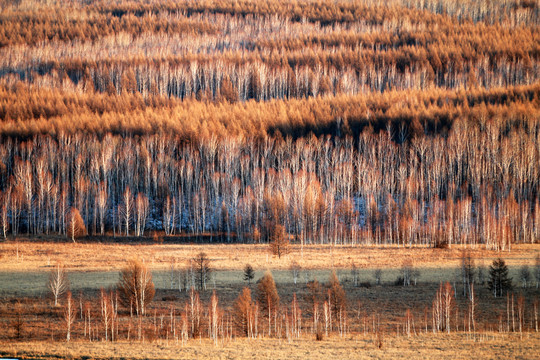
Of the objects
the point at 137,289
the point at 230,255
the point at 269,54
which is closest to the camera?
the point at 137,289

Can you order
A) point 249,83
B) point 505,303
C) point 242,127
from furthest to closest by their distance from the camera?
point 249,83, point 242,127, point 505,303

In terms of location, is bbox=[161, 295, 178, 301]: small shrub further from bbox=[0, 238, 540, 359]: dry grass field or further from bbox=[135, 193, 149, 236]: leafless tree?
bbox=[135, 193, 149, 236]: leafless tree

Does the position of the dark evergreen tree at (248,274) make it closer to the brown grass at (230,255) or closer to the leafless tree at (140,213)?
the brown grass at (230,255)

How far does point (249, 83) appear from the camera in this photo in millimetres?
148000

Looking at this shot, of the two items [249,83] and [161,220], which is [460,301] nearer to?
[161,220]

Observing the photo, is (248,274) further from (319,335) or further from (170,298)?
(319,335)

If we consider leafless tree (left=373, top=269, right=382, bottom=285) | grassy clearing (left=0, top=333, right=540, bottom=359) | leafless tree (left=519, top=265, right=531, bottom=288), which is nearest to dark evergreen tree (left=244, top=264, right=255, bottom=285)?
leafless tree (left=373, top=269, right=382, bottom=285)

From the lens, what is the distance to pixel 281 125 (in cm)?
11750

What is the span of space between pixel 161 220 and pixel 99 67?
82199 mm

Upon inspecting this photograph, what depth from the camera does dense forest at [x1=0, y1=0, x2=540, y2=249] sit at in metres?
83.1

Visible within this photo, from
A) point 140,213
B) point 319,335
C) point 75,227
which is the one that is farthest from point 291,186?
point 319,335

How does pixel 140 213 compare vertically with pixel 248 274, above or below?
above

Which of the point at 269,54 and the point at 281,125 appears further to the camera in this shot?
the point at 269,54

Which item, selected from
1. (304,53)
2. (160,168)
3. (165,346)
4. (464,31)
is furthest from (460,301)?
(464,31)
